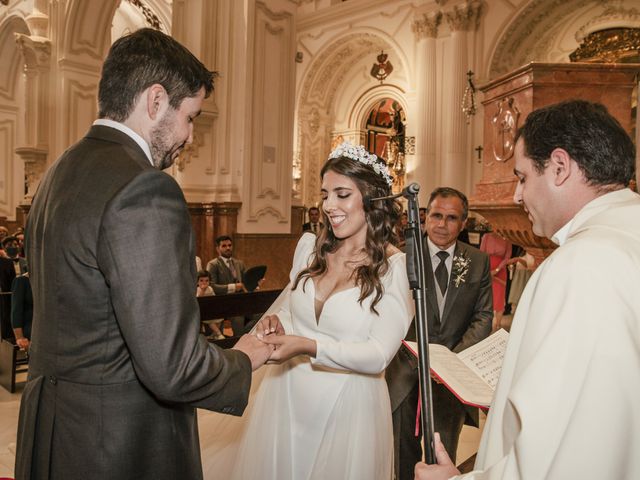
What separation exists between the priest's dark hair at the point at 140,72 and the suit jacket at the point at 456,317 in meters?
1.88

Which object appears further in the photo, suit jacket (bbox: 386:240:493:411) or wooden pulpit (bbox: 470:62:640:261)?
wooden pulpit (bbox: 470:62:640:261)

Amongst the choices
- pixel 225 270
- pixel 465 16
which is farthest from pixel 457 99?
pixel 225 270

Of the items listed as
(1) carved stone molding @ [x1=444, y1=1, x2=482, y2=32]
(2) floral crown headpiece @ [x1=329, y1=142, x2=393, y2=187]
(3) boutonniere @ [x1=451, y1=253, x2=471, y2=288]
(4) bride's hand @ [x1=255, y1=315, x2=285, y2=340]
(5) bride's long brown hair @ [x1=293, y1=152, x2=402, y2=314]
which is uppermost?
(1) carved stone molding @ [x1=444, y1=1, x2=482, y2=32]

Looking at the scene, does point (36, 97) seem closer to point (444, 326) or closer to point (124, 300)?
point (444, 326)

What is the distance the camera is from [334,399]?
2.23 metres

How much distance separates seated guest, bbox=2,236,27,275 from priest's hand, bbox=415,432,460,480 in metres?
7.02

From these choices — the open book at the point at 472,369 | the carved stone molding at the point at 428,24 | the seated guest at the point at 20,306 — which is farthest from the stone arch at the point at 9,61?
the open book at the point at 472,369

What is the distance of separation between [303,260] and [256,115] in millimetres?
5408

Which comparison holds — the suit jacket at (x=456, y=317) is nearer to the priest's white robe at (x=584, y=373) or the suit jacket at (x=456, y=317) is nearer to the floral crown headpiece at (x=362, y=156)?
the floral crown headpiece at (x=362, y=156)

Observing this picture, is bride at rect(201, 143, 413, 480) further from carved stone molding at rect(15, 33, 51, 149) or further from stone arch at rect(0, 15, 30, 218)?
stone arch at rect(0, 15, 30, 218)

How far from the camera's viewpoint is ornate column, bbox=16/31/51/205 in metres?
10.7

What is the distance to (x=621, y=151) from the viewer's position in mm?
1221

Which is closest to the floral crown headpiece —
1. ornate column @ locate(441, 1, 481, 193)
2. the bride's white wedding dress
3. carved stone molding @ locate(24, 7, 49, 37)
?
the bride's white wedding dress

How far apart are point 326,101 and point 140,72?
611 inches
